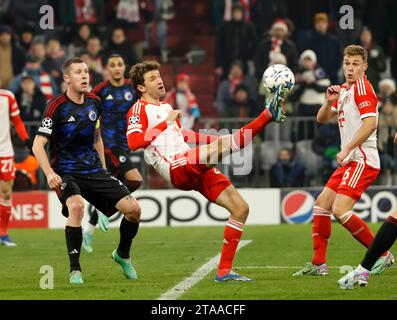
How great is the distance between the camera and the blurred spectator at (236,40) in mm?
22312

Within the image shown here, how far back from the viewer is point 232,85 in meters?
22.0

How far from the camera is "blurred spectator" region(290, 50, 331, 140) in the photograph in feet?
68.4

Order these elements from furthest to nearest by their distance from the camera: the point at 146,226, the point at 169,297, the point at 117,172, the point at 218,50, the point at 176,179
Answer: the point at 218,50 < the point at 146,226 < the point at 117,172 < the point at 176,179 < the point at 169,297

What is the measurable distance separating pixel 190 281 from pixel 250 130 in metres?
1.65

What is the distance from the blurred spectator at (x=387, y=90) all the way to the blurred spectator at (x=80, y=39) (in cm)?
596

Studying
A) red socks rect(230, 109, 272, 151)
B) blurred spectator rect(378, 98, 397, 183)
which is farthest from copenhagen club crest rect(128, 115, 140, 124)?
blurred spectator rect(378, 98, 397, 183)

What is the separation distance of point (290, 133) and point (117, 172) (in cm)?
580

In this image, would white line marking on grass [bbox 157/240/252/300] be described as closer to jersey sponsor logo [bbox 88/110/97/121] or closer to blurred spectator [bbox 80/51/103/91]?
jersey sponsor logo [bbox 88/110/97/121]

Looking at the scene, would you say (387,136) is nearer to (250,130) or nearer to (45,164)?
(250,130)

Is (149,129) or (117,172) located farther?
(117,172)

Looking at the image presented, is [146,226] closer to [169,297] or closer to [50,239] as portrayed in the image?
[50,239]

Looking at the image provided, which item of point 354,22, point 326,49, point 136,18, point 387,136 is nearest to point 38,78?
point 136,18

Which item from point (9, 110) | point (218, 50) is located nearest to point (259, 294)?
point (9, 110)

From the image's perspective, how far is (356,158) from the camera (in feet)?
37.5
